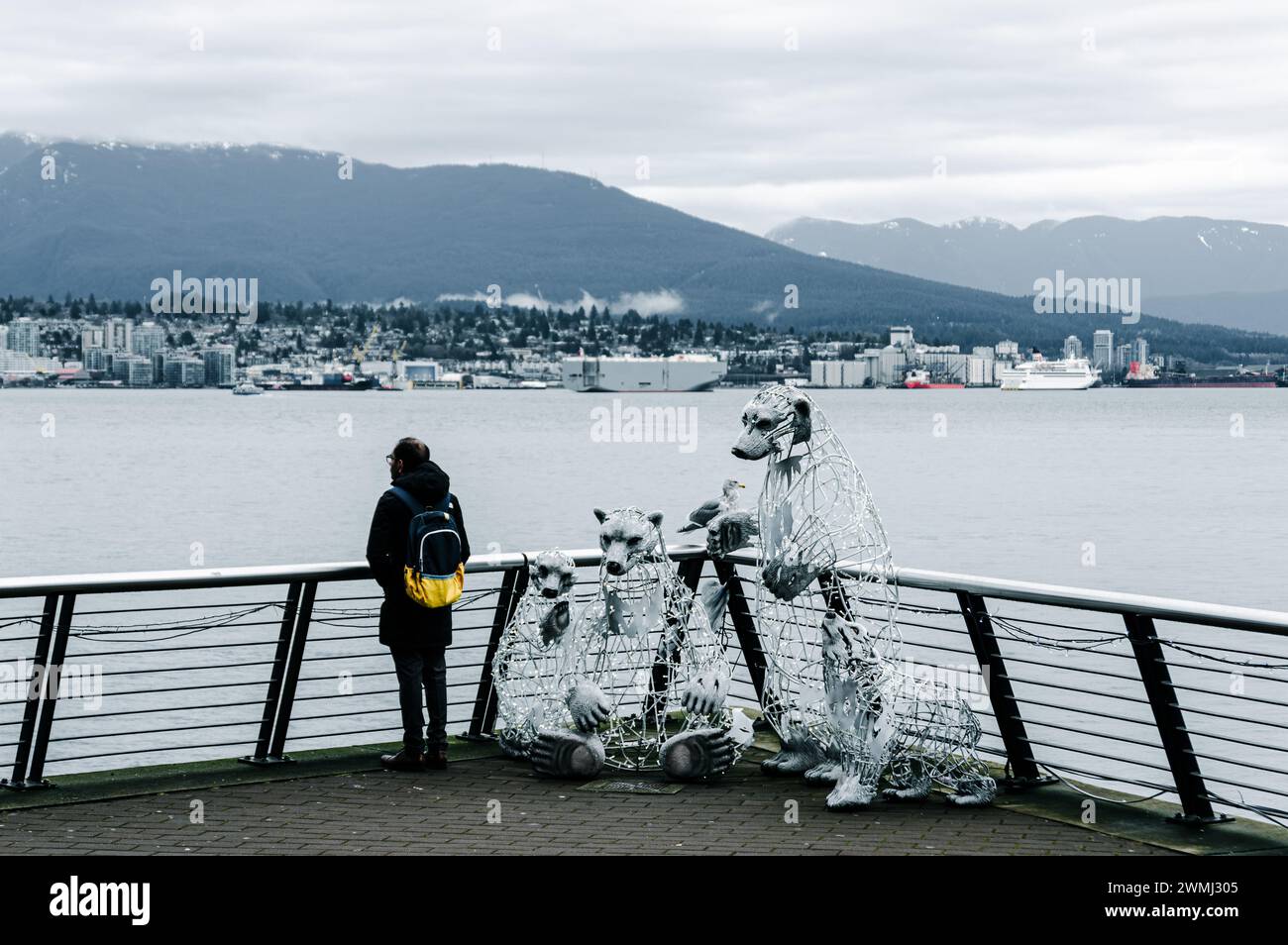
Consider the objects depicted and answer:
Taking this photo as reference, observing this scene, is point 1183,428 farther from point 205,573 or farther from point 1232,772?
point 205,573

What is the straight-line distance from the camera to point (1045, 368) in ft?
649

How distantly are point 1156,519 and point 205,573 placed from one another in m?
49.2

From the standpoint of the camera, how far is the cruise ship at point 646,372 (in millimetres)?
174000

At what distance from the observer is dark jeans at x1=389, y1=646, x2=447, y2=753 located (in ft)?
29.4

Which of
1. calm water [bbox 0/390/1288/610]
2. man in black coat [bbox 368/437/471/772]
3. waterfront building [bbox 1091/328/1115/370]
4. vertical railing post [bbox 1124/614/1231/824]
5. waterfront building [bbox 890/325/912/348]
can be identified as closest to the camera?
vertical railing post [bbox 1124/614/1231/824]

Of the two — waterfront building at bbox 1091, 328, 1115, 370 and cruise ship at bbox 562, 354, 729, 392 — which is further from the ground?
waterfront building at bbox 1091, 328, 1115, 370

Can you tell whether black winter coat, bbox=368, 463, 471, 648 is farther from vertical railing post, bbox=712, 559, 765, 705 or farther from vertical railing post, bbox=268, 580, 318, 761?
vertical railing post, bbox=712, 559, 765, 705

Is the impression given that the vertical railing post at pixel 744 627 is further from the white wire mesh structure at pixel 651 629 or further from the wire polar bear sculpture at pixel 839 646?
the wire polar bear sculpture at pixel 839 646

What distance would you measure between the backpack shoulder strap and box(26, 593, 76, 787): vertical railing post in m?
1.73

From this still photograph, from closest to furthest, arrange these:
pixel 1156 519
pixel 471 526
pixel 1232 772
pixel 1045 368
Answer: pixel 1232 772 < pixel 471 526 < pixel 1156 519 < pixel 1045 368

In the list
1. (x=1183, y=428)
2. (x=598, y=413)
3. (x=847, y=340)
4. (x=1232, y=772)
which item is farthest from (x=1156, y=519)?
(x=847, y=340)

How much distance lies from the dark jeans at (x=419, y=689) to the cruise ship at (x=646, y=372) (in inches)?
6410

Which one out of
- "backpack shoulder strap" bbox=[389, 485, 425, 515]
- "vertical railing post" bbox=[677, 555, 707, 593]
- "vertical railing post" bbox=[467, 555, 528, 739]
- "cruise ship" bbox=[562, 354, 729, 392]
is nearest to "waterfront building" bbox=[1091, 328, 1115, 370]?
"cruise ship" bbox=[562, 354, 729, 392]

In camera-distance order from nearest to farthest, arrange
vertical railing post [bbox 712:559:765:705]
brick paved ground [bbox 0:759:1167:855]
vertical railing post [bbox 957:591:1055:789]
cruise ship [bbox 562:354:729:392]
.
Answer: brick paved ground [bbox 0:759:1167:855] < vertical railing post [bbox 957:591:1055:789] < vertical railing post [bbox 712:559:765:705] < cruise ship [bbox 562:354:729:392]
